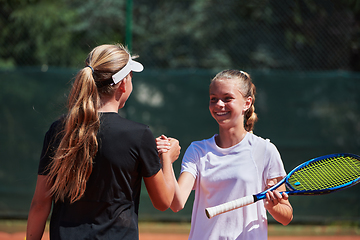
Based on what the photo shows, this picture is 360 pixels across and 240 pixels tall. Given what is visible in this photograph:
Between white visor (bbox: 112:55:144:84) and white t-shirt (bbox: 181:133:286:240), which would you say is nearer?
white visor (bbox: 112:55:144:84)

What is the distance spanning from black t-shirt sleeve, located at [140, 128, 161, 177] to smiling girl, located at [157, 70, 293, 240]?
24 cm

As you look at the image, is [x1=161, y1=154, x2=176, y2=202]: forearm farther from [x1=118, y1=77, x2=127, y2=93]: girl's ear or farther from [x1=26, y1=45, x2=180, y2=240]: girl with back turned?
[x1=118, y1=77, x2=127, y2=93]: girl's ear

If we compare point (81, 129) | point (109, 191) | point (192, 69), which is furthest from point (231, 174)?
point (192, 69)

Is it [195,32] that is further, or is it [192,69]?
[195,32]

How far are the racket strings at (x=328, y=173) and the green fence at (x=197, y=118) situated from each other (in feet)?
10.3

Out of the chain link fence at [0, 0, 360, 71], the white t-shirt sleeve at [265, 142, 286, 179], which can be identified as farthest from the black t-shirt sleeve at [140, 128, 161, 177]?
the chain link fence at [0, 0, 360, 71]

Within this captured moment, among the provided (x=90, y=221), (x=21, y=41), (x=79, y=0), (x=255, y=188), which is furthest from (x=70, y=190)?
(x=79, y=0)

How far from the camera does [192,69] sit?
26.0ft

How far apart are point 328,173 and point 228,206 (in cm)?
72

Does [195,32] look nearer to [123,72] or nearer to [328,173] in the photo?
[328,173]

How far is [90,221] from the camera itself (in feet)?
5.74

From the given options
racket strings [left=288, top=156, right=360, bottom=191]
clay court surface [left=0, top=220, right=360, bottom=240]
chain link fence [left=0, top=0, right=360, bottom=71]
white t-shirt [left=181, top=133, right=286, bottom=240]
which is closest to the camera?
white t-shirt [left=181, top=133, right=286, bottom=240]

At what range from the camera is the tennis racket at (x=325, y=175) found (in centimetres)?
220

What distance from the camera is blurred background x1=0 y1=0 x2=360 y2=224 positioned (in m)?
5.47
